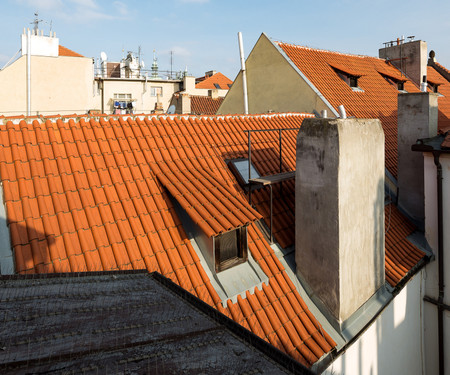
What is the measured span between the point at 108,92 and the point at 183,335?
36298mm

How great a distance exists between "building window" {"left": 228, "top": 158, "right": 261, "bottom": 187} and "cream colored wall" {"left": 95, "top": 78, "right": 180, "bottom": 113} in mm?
28473

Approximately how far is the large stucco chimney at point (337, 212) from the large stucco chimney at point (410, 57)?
17479 mm

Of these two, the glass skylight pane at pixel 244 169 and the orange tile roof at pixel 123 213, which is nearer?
the orange tile roof at pixel 123 213

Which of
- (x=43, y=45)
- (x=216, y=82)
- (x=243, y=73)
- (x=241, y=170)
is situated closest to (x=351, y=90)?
(x=243, y=73)

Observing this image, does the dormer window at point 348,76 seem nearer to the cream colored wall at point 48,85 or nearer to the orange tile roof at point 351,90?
the orange tile roof at point 351,90

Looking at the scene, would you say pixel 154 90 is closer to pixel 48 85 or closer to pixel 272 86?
pixel 48 85

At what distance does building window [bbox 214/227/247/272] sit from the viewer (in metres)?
5.62

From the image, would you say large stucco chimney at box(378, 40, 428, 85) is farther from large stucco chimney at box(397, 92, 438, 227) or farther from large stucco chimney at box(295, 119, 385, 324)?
large stucco chimney at box(295, 119, 385, 324)

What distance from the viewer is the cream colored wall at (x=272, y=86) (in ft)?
45.1

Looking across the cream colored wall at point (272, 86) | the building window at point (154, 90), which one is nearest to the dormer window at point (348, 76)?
the cream colored wall at point (272, 86)

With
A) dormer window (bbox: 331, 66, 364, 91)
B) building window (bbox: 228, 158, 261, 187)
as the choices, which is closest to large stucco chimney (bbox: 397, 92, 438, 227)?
building window (bbox: 228, 158, 261, 187)

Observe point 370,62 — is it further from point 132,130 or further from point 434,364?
point 132,130

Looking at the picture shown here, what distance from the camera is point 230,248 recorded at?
19.4 feet

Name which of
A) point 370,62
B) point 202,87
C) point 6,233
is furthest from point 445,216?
point 202,87
